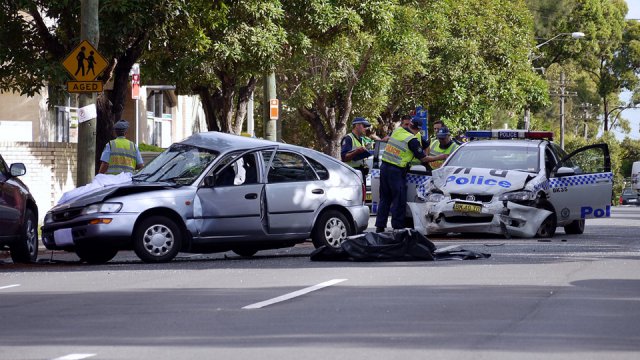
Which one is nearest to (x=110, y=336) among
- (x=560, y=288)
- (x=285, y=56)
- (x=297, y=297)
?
(x=297, y=297)

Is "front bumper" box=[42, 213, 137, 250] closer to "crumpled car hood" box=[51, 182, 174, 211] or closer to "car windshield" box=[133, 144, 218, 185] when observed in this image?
"crumpled car hood" box=[51, 182, 174, 211]

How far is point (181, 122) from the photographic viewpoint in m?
56.0

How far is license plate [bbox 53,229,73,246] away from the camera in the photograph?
15492 millimetres

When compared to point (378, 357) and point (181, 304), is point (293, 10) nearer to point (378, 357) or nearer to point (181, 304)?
point (181, 304)

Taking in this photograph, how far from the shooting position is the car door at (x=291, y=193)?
1642 cm

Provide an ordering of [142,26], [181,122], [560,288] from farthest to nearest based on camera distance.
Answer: [181,122], [142,26], [560,288]

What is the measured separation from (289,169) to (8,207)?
351 centimetres

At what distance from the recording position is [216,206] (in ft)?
52.5

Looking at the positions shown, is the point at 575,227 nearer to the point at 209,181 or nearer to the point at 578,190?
the point at 578,190

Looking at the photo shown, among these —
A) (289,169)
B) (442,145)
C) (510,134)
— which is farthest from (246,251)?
(510,134)

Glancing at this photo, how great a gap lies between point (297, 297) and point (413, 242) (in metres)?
4.45

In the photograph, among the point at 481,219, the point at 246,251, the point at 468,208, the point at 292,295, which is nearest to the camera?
the point at 292,295

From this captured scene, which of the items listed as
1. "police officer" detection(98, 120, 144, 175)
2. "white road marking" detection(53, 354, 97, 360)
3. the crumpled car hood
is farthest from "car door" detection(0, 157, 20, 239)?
"white road marking" detection(53, 354, 97, 360)

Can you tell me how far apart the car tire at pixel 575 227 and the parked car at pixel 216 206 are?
5.46 metres
